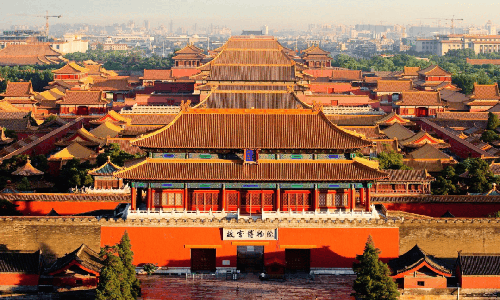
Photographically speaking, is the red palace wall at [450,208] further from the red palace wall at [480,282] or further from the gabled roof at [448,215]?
the red palace wall at [480,282]

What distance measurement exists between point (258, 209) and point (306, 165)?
8.84ft

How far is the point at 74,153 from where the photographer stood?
55469mm

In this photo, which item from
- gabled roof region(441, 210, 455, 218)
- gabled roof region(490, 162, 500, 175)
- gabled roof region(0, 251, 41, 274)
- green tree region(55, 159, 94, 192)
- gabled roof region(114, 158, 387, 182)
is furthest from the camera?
gabled roof region(490, 162, 500, 175)

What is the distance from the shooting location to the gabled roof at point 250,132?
125 ft

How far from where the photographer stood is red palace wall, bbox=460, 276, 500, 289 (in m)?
34.4

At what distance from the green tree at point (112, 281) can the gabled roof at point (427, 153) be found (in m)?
26.4

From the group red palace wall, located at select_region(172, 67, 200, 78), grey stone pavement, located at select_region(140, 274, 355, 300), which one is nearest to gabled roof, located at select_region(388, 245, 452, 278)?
grey stone pavement, located at select_region(140, 274, 355, 300)

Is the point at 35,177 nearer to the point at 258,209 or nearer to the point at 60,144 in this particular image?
the point at 60,144

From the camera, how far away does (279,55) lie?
215ft

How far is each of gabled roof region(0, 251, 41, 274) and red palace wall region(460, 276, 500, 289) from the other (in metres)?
15.8

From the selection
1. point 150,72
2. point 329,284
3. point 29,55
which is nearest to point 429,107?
point 150,72

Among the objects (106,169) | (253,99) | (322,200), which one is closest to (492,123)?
(253,99)

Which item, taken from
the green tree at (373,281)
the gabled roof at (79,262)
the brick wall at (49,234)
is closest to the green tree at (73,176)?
the brick wall at (49,234)

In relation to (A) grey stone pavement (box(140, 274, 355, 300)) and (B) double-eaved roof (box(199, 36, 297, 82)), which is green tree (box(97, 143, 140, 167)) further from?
(A) grey stone pavement (box(140, 274, 355, 300))
